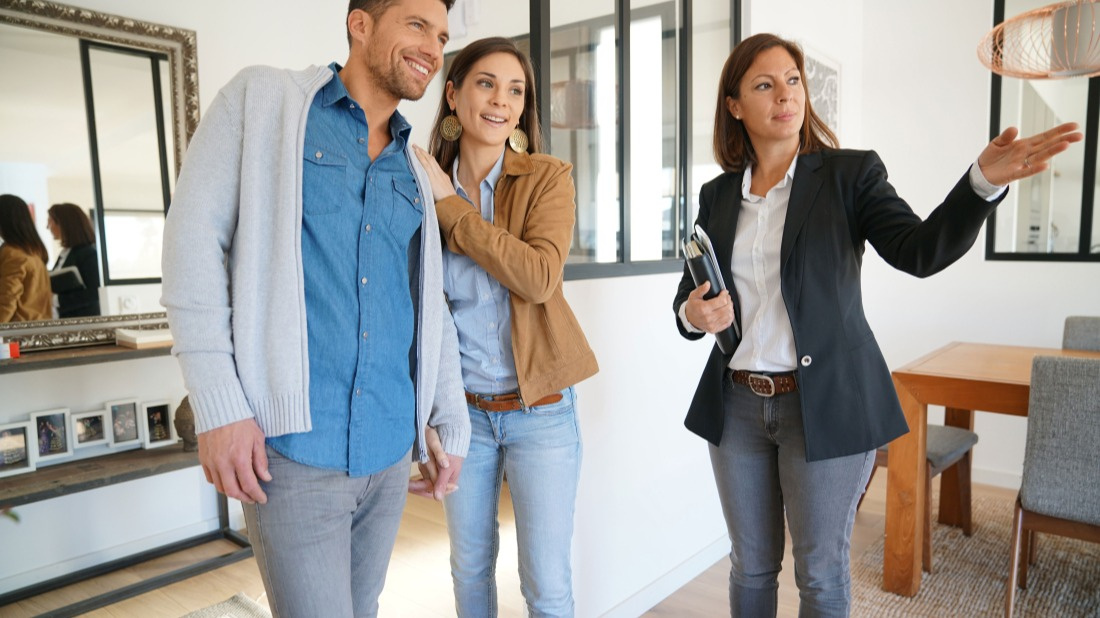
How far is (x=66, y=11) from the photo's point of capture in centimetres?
262

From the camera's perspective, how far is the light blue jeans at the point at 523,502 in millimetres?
1428

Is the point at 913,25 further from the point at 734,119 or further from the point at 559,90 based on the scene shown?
the point at 734,119

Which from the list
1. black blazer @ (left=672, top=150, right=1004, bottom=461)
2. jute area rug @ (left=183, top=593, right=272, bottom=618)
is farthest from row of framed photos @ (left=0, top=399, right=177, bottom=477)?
black blazer @ (left=672, top=150, right=1004, bottom=461)

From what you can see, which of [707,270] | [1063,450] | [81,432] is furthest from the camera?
[81,432]

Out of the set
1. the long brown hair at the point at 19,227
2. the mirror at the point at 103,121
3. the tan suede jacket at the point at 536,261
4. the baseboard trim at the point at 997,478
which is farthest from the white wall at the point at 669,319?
the tan suede jacket at the point at 536,261

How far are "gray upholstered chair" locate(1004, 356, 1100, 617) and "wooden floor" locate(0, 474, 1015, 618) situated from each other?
83cm

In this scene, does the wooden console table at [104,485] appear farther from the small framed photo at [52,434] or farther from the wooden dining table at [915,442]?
the wooden dining table at [915,442]

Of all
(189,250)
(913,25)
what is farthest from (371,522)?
(913,25)

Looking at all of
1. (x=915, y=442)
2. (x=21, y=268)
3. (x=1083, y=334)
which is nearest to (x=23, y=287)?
(x=21, y=268)

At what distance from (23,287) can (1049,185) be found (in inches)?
183

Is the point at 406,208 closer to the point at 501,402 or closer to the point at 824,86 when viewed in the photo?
the point at 501,402

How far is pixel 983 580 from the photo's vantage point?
262cm

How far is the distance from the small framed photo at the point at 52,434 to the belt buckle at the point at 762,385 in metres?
2.56

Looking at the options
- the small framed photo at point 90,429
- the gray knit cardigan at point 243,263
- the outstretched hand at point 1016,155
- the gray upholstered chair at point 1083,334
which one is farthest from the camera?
the gray upholstered chair at point 1083,334
